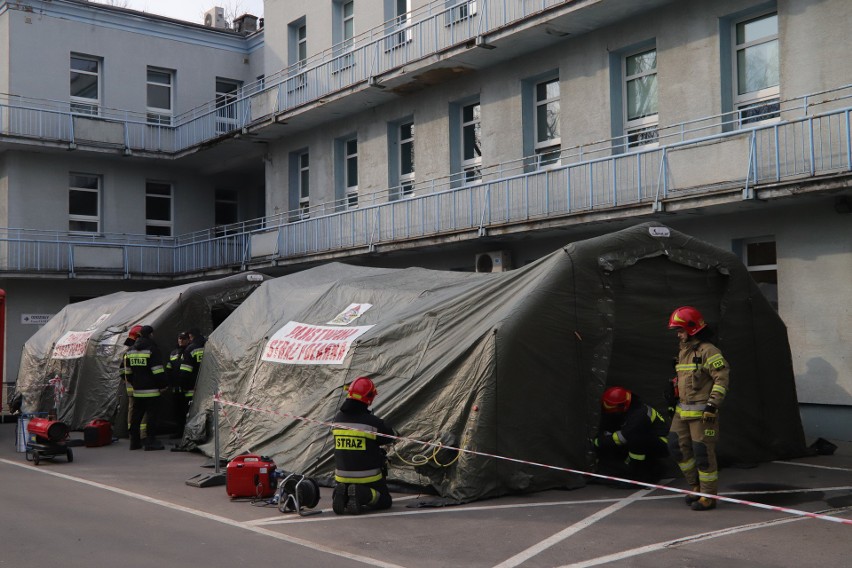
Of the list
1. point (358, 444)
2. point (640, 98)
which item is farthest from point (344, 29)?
point (358, 444)

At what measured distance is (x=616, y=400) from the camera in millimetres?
10719

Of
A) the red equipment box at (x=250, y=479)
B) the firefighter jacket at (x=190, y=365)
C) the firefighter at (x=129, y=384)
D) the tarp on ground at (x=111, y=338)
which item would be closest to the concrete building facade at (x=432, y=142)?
the tarp on ground at (x=111, y=338)

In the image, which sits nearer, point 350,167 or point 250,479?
point 250,479

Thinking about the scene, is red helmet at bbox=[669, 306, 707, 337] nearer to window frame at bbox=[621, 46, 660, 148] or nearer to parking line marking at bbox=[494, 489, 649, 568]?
parking line marking at bbox=[494, 489, 649, 568]

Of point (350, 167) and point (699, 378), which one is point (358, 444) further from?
point (350, 167)

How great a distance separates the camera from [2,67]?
3052cm

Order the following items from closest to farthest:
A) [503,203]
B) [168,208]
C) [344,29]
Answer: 1. [503,203]
2. [344,29]
3. [168,208]

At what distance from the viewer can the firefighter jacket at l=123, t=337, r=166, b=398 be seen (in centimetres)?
1535

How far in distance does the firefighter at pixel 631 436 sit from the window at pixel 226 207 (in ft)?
88.1

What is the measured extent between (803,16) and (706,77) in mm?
1986

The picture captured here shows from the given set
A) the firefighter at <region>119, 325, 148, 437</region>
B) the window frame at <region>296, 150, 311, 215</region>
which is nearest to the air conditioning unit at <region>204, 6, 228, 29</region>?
the window frame at <region>296, 150, 311, 215</region>

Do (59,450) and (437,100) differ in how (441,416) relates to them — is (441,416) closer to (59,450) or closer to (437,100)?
(59,450)

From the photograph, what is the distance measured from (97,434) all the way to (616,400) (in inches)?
377

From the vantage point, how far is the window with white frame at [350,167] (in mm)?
26500
